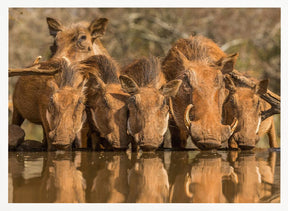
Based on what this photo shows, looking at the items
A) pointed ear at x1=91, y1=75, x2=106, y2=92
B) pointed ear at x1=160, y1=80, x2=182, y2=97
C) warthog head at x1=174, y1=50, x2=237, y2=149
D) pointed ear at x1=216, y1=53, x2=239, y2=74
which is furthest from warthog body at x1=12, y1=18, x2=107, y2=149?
pointed ear at x1=216, y1=53, x2=239, y2=74

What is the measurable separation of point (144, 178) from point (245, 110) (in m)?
3.29

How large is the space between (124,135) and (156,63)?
1.41 m

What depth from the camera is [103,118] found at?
8203mm

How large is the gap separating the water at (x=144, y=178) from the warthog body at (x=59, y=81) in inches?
36.4

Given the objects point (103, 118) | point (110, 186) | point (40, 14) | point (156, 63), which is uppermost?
point (40, 14)

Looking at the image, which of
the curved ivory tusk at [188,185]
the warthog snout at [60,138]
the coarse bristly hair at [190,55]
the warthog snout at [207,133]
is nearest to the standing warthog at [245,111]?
the coarse bristly hair at [190,55]

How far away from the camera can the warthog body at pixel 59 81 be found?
817 cm

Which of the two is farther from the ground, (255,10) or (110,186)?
(255,10)

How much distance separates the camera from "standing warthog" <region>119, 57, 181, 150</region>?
7477mm

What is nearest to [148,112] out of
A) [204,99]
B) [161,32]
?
[204,99]

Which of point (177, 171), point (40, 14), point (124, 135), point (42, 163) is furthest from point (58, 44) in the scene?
point (40, 14)

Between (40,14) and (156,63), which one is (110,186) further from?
(40,14)

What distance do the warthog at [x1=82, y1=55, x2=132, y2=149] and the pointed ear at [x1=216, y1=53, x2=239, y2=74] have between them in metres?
→ 1.64

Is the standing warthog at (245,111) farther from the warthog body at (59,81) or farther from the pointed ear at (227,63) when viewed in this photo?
the warthog body at (59,81)
